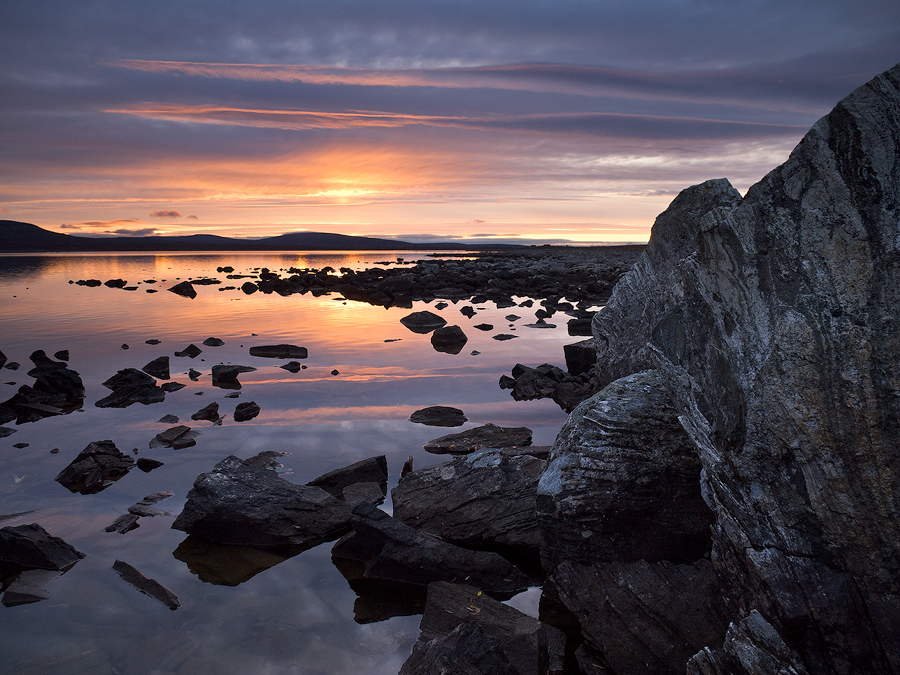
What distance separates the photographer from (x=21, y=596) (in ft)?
16.7

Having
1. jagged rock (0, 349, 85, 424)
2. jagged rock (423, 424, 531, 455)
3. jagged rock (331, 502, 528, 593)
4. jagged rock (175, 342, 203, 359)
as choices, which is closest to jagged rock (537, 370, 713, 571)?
jagged rock (331, 502, 528, 593)

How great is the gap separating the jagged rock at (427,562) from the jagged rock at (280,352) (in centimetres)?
1089

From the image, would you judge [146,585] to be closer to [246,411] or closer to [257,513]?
[257,513]

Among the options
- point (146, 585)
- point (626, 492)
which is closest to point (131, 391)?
point (146, 585)

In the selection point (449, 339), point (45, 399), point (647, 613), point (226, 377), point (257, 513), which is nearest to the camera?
point (647, 613)

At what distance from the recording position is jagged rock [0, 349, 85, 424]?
1046 cm

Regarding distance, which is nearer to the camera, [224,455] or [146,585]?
[146,585]

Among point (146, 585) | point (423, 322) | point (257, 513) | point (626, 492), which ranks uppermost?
point (626, 492)

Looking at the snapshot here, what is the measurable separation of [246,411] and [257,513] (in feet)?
15.2

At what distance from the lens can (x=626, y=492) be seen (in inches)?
186

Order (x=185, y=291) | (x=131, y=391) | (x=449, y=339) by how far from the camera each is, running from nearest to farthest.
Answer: (x=131, y=391) → (x=449, y=339) → (x=185, y=291)

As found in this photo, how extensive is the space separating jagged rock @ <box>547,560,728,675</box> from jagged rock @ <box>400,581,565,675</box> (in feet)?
1.11

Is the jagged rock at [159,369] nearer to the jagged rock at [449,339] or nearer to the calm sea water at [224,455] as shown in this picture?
the calm sea water at [224,455]

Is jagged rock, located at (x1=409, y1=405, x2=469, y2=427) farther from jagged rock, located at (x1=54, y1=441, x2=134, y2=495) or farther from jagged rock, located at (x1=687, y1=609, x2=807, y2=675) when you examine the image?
jagged rock, located at (x1=687, y1=609, x2=807, y2=675)
